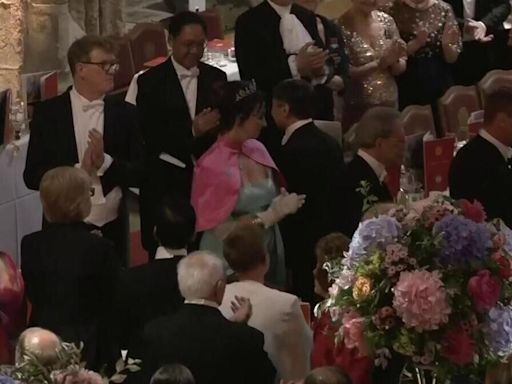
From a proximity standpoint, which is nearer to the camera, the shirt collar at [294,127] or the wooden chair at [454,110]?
the shirt collar at [294,127]

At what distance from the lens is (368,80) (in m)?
8.11

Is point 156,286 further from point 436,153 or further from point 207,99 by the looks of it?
point 436,153

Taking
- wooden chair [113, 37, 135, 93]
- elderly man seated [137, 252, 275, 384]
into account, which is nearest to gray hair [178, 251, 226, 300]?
elderly man seated [137, 252, 275, 384]

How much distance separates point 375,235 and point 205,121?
2.42m

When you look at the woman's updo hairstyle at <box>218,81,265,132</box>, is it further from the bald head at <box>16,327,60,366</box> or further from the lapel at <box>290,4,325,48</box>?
the bald head at <box>16,327,60,366</box>

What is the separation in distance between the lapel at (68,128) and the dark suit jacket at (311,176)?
92 cm

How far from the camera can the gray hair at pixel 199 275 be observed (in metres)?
4.56

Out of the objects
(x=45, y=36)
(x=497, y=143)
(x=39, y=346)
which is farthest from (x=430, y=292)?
(x=45, y=36)

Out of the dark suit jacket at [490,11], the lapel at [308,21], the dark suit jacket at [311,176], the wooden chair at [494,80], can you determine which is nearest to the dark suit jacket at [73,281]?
the dark suit jacket at [311,176]

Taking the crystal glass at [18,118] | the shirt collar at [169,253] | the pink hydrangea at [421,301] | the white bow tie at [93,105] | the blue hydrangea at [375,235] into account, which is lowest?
the crystal glass at [18,118]

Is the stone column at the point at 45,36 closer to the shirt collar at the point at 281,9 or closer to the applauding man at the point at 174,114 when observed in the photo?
the shirt collar at the point at 281,9

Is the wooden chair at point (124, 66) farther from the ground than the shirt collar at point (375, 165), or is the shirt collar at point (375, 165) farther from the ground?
the shirt collar at point (375, 165)

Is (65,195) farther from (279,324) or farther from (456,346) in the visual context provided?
(456,346)

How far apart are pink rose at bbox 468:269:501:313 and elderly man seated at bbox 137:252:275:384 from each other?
715mm
